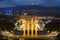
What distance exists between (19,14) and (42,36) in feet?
1.08

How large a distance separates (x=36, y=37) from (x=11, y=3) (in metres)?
0.44

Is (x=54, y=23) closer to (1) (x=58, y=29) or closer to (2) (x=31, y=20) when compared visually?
(1) (x=58, y=29)

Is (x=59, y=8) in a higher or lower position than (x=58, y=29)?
higher

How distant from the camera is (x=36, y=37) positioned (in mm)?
2482

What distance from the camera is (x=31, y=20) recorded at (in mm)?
2480

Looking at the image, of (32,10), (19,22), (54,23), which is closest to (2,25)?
(19,22)

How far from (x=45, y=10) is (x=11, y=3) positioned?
360mm

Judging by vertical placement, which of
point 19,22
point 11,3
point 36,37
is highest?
point 11,3

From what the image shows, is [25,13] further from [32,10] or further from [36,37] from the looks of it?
[36,37]

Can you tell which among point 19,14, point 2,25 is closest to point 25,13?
point 19,14

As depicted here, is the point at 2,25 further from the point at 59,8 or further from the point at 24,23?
the point at 59,8

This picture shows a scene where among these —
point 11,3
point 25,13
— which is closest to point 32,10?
point 25,13

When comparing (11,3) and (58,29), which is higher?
(11,3)

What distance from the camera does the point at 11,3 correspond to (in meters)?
2.49
